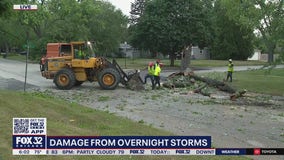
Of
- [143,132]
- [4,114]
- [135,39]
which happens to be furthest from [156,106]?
[135,39]

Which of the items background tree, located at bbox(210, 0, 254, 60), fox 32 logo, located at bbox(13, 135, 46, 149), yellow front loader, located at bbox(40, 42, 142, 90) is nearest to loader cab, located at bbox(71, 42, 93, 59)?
yellow front loader, located at bbox(40, 42, 142, 90)

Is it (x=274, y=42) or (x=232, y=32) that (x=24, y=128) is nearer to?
(x=274, y=42)

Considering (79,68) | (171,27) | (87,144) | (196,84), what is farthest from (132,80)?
(171,27)

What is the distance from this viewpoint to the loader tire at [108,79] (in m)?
23.0

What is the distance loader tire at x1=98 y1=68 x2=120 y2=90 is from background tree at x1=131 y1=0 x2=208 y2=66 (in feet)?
95.3

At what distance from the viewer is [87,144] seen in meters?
5.23

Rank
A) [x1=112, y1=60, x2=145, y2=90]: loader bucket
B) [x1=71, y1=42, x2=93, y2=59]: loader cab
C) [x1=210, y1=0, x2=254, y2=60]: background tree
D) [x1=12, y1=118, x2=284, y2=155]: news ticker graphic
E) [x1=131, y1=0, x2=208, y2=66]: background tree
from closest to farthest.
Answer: [x1=12, y1=118, x2=284, y2=155]: news ticker graphic < [x1=112, y1=60, x2=145, y2=90]: loader bucket < [x1=71, y1=42, x2=93, y2=59]: loader cab < [x1=131, y1=0, x2=208, y2=66]: background tree < [x1=210, y1=0, x2=254, y2=60]: background tree

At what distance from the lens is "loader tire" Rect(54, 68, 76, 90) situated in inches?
909

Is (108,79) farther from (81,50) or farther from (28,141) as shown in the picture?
(28,141)

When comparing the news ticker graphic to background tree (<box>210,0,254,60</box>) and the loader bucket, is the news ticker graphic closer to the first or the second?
the loader bucket

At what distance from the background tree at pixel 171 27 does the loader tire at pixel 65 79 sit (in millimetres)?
29330

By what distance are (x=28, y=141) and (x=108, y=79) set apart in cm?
1804

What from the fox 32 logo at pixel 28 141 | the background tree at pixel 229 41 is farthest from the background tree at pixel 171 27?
the fox 32 logo at pixel 28 141

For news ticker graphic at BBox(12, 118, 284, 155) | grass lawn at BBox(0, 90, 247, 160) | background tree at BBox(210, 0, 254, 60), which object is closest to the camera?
news ticker graphic at BBox(12, 118, 284, 155)
